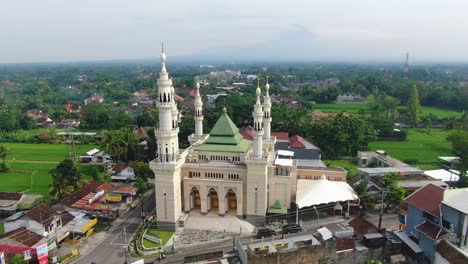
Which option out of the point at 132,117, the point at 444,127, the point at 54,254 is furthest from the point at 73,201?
the point at 444,127

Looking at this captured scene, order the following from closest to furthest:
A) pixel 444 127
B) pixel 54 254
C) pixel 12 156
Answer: pixel 54 254 < pixel 12 156 < pixel 444 127

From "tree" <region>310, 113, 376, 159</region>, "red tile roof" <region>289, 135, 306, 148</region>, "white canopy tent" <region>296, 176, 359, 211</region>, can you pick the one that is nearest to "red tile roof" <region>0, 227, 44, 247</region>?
"white canopy tent" <region>296, 176, 359, 211</region>

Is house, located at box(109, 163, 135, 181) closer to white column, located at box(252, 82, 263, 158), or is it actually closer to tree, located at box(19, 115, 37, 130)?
white column, located at box(252, 82, 263, 158)

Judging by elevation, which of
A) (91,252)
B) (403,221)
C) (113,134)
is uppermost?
(113,134)

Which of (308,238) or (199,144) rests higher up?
(199,144)

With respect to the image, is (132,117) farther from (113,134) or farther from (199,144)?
(199,144)
